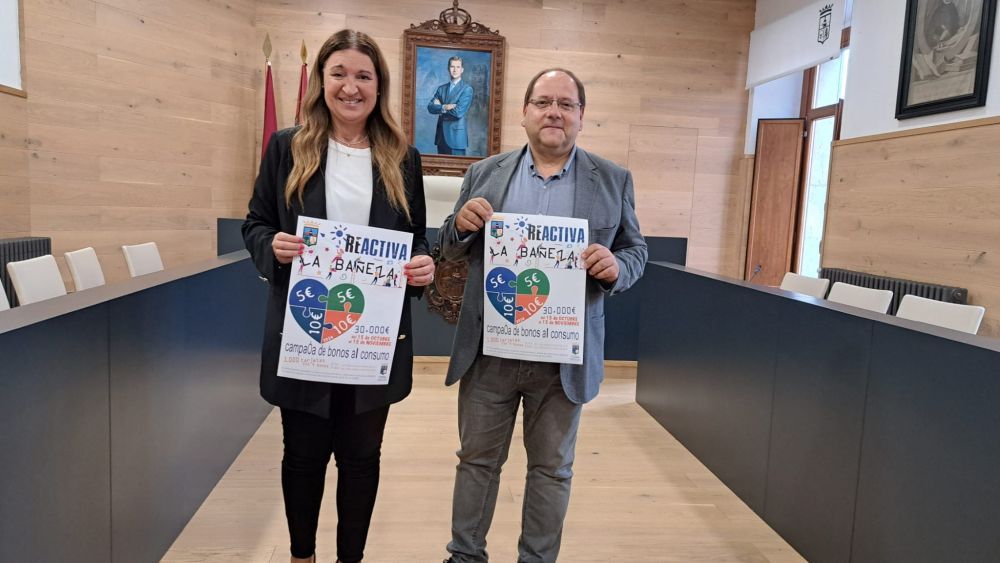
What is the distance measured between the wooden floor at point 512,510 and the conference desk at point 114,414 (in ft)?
0.49

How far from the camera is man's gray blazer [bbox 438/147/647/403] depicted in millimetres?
1660

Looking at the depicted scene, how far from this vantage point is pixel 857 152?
4480mm

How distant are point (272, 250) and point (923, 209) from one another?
13.0ft

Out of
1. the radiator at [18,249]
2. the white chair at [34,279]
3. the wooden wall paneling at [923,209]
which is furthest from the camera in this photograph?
the wooden wall paneling at [923,209]

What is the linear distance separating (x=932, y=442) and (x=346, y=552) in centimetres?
149

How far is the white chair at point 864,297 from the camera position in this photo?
103 inches

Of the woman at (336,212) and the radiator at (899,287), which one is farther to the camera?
the radiator at (899,287)

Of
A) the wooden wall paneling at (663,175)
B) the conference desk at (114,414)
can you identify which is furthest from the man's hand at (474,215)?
the wooden wall paneling at (663,175)

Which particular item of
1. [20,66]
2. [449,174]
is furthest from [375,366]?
[449,174]

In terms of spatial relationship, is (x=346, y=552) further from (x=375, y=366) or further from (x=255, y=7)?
(x=255, y=7)

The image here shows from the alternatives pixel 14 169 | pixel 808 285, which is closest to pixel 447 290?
pixel 808 285

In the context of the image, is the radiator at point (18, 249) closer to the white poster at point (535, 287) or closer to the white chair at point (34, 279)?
the white chair at point (34, 279)

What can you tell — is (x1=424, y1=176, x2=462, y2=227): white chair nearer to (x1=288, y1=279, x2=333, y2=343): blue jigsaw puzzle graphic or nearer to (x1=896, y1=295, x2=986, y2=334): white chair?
(x1=896, y1=295, x2=986, y2=334): white chair

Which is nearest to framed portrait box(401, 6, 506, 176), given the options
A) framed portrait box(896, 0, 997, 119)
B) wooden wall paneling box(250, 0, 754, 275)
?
wooden wall paneling box(250, 0, 754, 275)
